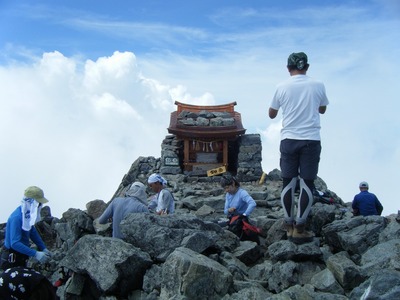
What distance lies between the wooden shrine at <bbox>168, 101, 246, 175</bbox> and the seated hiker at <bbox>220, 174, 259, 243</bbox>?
12.1 metres

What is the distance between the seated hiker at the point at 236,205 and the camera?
871cm

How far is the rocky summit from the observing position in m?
5.96

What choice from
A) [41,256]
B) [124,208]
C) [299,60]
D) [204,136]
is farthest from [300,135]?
[204,136]

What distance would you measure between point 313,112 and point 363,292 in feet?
10.3

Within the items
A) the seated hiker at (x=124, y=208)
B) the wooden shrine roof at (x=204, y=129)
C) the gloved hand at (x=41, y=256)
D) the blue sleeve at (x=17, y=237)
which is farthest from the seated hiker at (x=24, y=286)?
the wooden shrine roof at (x=204, y=129)

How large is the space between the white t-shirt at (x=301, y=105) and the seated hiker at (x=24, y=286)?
13.5ft

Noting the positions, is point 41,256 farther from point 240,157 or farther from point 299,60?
point 240,157

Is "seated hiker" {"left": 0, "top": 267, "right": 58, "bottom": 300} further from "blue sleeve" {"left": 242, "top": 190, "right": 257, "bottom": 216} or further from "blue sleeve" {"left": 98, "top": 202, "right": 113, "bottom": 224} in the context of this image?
"blue sleeve" {"left": 242, "top": 190, "right": 257, "bottom": 216}

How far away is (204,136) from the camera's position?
70.9ft

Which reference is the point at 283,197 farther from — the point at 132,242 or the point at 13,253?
the point at 13,253

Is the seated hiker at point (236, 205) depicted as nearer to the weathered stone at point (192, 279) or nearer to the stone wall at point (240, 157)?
the weathered stone at point (192, 279)

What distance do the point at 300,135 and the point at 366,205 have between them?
410 centimetres

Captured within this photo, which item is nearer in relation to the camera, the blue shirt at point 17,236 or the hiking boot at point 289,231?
the blue shirt at point 17,236

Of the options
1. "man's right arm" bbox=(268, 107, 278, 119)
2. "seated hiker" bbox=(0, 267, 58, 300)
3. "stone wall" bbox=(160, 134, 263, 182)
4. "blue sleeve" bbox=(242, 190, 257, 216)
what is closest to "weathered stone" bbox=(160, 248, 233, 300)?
"seated hiker" bbox=(0, 267, 58, 300)
